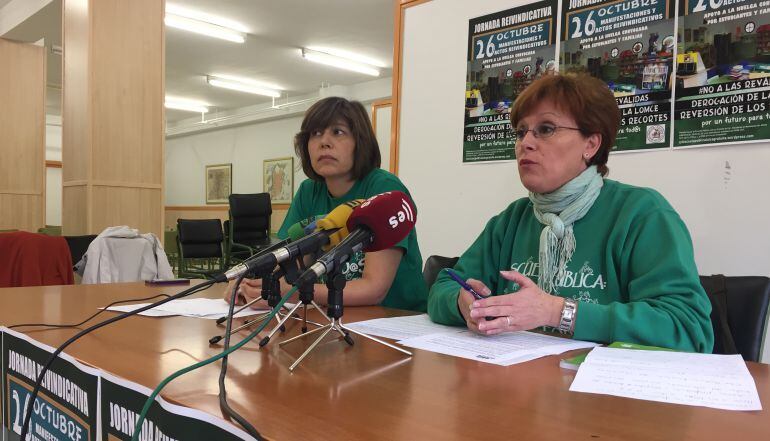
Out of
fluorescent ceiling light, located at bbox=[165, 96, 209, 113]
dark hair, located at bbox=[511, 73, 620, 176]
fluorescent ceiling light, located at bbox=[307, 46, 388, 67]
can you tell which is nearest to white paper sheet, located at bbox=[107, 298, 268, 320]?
dark hair, located at bbox=[511, 73, 620, 176]

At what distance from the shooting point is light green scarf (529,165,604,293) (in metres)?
1.36

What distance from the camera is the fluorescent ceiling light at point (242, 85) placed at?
31.7ft

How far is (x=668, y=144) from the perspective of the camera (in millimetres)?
2203

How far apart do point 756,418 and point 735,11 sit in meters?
1.88

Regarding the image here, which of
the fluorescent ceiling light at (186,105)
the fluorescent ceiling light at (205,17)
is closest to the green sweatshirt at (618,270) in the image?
the fluorescent ceiling light at (205,17)

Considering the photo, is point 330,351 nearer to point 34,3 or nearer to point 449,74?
point 449,74

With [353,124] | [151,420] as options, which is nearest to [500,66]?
[353,124]

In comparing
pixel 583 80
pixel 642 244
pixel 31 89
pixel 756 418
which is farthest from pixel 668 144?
pixel 31 89

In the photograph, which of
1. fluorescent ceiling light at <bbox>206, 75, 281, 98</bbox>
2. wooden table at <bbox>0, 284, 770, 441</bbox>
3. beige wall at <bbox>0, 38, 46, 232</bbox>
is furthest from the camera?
fluorescent ceiling light at <bbox>206, 75, 281, 98</bbox>

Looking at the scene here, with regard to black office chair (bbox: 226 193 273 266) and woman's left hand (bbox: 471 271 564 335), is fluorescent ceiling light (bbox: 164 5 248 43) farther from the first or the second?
woman's left hand (bbox: 471 271 564 335)

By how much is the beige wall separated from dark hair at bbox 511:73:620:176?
7.19 m

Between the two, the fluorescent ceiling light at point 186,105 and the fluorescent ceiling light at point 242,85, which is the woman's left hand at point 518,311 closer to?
the fluorescent ceiling light at point 242,85

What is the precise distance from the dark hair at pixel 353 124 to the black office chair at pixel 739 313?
3.34ft

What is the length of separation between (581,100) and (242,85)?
30.7ft
